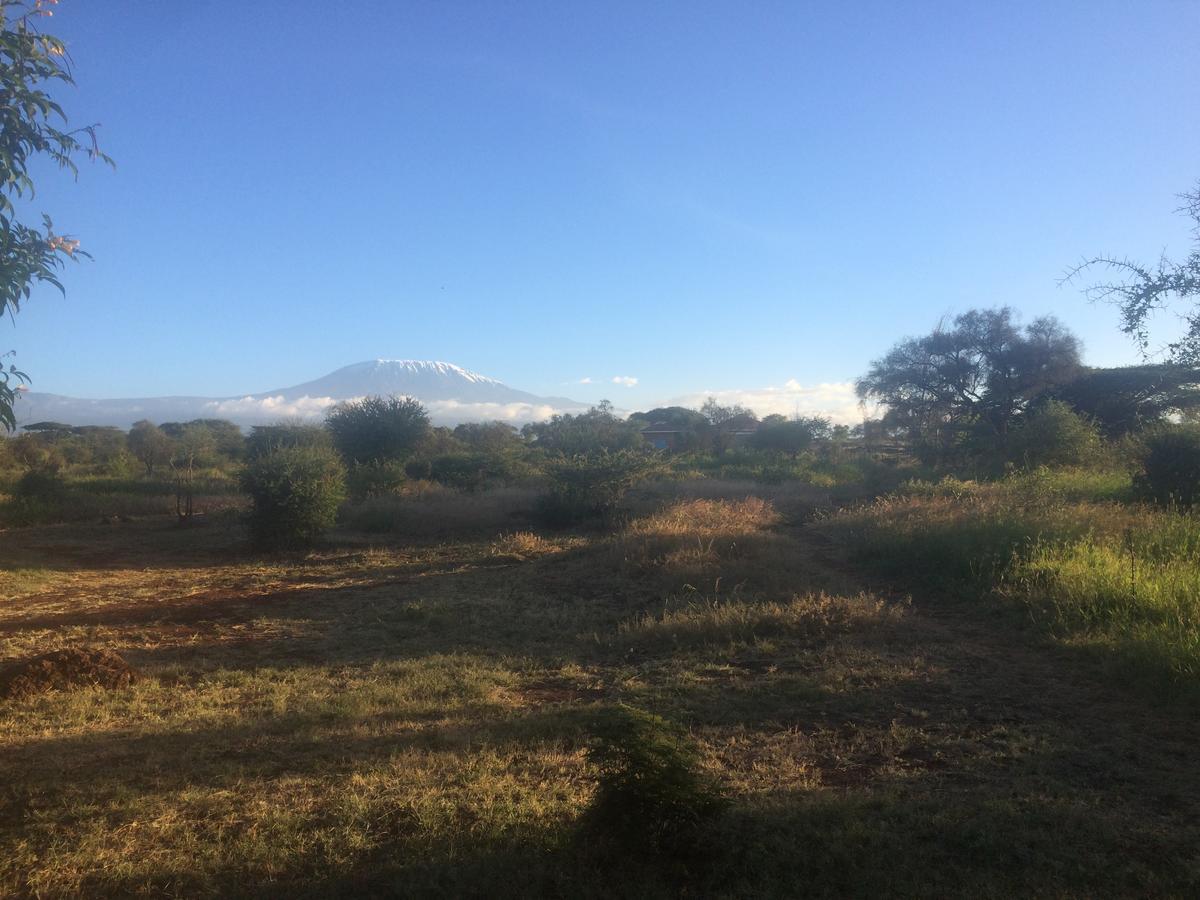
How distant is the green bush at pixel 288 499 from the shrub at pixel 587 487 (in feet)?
17.2

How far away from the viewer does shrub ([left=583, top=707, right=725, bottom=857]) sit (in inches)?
124

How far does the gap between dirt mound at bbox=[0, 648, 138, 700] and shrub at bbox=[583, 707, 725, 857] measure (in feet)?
16.6

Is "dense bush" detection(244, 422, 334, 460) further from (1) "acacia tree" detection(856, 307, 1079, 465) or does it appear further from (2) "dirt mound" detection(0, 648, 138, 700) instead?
(1) "acacia tree" detection(856, 307, 1079, 465)

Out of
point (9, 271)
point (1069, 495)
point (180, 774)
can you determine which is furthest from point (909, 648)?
point (1069, 495)

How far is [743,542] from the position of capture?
11.7m

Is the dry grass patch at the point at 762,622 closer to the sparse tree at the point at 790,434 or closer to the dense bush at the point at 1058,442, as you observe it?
the dense bush at the point at 1058,442

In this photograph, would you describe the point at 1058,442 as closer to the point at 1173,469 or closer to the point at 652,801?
the point at 1173,469

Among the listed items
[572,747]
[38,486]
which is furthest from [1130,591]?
[38,486]

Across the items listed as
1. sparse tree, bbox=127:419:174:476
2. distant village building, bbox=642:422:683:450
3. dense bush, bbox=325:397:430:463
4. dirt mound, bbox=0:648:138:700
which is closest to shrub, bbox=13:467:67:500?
dense bush, bbox=325:397:430:463

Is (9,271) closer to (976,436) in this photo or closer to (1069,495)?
(1069,495)

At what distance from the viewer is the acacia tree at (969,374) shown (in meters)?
33.0

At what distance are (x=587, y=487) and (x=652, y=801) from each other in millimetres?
14905

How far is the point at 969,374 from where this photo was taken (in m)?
34.8

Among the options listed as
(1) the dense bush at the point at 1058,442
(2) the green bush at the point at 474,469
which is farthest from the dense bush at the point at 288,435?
(1) the dense bush at the point at 1058,442
